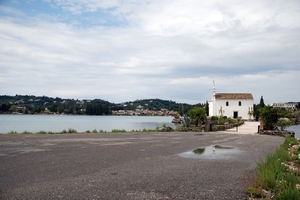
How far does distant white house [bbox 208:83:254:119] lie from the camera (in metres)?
68.1

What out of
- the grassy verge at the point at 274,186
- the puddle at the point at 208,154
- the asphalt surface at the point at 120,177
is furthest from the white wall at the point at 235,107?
the grassy verge at the point at 274,186

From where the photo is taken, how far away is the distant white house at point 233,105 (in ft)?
223

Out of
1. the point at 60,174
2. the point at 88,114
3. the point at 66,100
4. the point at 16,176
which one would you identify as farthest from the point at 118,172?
the point at 66,100

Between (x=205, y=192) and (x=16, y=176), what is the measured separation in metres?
4.25

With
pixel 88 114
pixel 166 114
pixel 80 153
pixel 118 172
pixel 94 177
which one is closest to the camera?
pixel 94 177

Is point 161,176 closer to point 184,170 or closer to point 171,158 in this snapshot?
point 184,170

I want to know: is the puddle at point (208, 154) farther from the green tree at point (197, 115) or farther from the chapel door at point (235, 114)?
the chapel door at point (235, 114)

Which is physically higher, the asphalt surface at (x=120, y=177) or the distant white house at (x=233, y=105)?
the distant white house at (x=233, y=105)

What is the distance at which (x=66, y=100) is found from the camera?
16712 centimetres

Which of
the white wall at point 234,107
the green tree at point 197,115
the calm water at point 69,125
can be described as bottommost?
the calm water at point 69,125

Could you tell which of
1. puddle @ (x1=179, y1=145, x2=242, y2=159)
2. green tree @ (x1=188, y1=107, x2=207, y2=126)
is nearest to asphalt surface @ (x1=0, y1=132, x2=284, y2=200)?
puddle @ (x1=179, y1=145, x2=242, y2=159)

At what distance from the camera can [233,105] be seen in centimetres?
6906

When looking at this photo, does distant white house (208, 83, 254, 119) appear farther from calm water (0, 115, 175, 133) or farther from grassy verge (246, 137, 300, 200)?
grassy verge (246, 137, 300, 200)

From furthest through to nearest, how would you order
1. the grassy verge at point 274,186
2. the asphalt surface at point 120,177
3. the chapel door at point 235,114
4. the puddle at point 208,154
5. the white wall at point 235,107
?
the chapel door at point 235,114, the white wall at point 235,107, the puddle at point 208,154, the asphalt surface at point 120,177, the grassy verge at point 274,186
